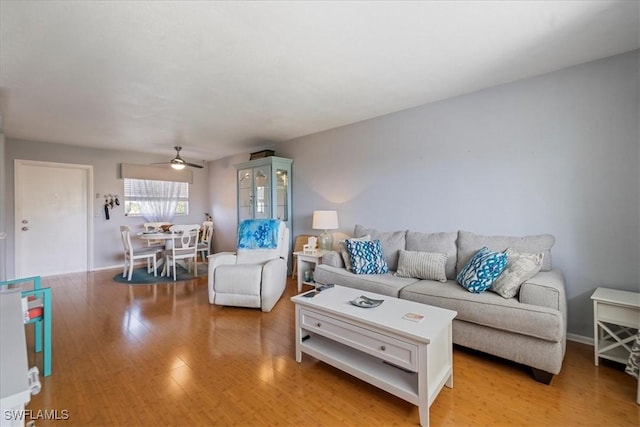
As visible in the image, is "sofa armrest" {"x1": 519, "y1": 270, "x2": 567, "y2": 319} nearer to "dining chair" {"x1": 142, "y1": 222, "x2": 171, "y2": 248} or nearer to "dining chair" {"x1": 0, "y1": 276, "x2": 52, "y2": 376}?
"dining chair" {"x1": 0, "y1": 276, "x2": 52, "y2": 376}

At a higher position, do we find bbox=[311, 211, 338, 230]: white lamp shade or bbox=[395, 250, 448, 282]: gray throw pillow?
bbox=[311, 211, 338, 230]: white lamp shade

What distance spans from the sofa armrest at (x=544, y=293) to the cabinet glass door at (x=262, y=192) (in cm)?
366

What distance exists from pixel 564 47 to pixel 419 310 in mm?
2246

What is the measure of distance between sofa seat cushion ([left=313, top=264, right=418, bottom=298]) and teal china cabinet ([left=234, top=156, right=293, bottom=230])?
72.5 inches

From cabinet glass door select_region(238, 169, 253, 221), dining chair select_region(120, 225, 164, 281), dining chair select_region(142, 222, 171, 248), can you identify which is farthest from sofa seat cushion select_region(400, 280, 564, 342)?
dining chair select_region(142, 222, 171, 248)

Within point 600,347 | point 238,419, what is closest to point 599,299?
point 600,347

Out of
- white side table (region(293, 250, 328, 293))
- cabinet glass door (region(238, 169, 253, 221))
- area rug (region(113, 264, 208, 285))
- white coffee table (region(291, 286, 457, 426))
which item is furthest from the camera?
cabinet glass door (region(238, 169, 253, 221))

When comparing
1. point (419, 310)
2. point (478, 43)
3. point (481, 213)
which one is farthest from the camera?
point (481, 213)

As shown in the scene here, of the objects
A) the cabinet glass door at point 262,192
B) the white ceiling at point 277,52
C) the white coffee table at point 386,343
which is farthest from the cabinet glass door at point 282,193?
the white coffee table at point 386,343

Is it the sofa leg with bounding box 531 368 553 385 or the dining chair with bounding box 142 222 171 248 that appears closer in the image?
the sofa leg with bounding box 531 368 553 385

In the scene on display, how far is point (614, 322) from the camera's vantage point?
203 centimetres

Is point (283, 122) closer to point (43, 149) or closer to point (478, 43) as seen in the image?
point (478, 43)

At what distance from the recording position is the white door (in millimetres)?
4777

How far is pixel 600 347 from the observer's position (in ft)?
7.07
